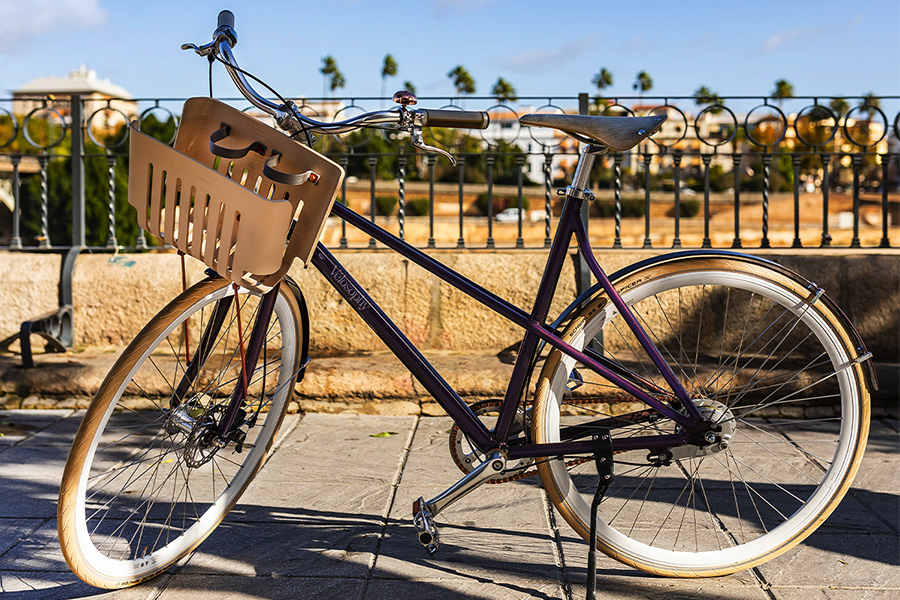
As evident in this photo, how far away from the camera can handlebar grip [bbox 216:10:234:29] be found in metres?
2.16

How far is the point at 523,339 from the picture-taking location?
2334 millimetres

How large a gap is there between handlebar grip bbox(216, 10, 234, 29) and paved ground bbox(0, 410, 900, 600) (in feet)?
5.23

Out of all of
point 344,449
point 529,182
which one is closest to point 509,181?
point 529,182

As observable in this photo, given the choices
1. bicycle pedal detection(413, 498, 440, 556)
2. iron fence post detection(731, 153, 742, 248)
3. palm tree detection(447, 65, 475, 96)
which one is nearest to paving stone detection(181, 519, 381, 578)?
bicycle pedal detection(413, 498, 440, 556)

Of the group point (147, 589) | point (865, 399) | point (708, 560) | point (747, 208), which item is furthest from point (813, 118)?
point (747, 208)

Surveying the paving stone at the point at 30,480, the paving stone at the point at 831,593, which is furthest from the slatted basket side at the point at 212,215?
the paving stone at the point at 831,593

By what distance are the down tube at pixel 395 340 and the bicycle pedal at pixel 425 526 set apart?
25 cm

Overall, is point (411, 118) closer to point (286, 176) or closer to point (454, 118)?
point (454, 118)

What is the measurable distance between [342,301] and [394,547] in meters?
2.48

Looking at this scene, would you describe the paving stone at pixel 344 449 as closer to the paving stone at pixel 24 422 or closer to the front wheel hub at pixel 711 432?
the paving stone at pixel 24 422

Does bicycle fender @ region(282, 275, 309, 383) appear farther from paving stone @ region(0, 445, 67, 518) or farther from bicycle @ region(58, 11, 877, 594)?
paving stone @ region(0, 445, 67, 518)

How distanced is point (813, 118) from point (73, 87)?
9982 cm

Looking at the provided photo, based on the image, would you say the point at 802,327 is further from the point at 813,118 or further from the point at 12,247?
the point at 12,247

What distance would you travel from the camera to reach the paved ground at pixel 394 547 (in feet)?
7.75
